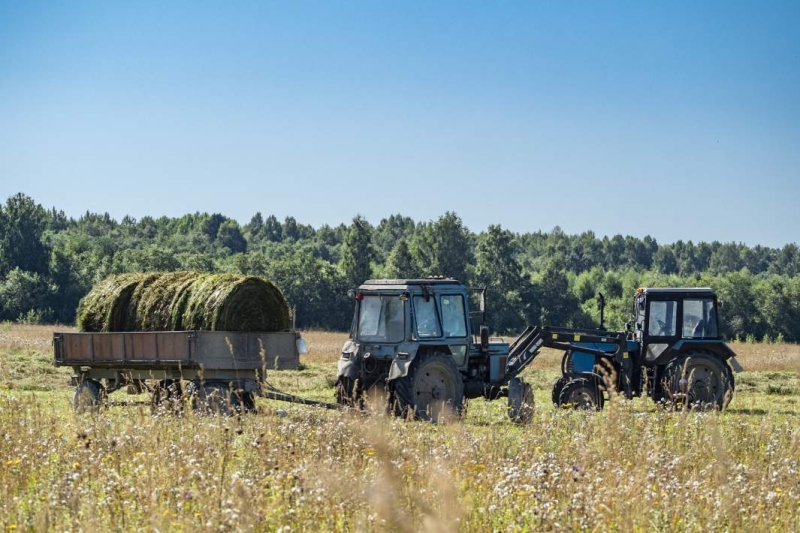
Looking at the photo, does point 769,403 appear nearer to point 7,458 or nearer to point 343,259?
point 7,458

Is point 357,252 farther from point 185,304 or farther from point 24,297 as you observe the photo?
point 185,304

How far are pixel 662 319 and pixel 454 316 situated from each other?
485 cm

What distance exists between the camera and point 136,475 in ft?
23.8

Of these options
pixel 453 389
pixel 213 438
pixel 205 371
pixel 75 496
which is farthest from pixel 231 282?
pixel 75 496

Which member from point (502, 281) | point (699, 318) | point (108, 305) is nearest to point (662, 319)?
point (699, 318)

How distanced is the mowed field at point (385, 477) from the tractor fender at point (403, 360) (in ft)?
13.4

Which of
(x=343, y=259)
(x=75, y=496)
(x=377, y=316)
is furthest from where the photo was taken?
(x=343, y=259)

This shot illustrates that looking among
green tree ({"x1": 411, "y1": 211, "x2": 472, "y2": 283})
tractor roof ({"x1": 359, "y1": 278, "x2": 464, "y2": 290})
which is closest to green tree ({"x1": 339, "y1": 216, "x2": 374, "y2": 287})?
green tree ({"x1": 411, "y1": 211, "x2": 472, "y2": 283})

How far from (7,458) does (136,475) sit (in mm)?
1567

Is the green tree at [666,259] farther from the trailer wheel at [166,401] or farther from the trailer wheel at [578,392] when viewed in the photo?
the trailer wheel at [166,401]

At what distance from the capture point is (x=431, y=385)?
15.3 metres

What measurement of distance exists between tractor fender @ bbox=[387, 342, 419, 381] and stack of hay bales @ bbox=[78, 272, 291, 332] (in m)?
1.68

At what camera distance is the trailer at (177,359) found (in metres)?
14.4

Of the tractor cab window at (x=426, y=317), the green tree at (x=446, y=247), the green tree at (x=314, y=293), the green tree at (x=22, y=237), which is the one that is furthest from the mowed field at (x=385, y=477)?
the green tree at (x=22, y=237)
